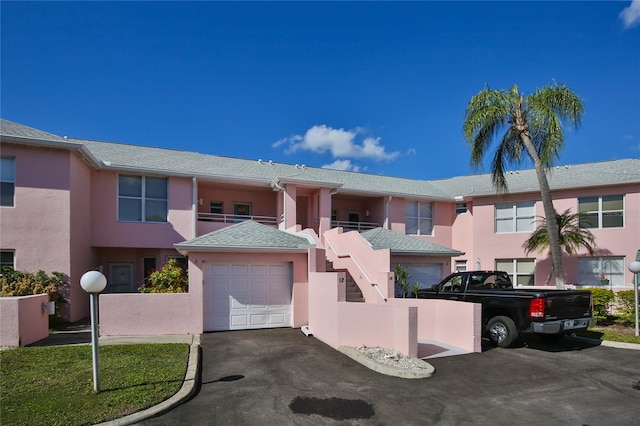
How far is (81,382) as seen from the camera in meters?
6.91

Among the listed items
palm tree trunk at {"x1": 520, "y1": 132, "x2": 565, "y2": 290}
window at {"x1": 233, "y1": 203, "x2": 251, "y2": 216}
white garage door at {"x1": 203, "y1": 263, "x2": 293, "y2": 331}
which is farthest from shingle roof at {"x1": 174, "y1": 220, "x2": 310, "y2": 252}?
palm tree trunk at {"x1": 520, "y1": 132, "x2": 565, "y2": 290}

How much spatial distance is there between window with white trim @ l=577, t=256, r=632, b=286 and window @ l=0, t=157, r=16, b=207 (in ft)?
75.8

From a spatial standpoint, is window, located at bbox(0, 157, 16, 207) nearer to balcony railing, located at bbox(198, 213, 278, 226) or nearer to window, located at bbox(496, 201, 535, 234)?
balcony railing, located at bbox(198, 213, 278, 226)

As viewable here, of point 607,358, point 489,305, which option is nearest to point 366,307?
point 489,305

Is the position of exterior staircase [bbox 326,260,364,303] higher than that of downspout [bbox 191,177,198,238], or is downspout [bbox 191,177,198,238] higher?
downspout [bbox 191,177,198,238]

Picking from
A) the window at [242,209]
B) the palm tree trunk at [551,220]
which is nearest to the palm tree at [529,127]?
the palm tree trunk at [551,220]

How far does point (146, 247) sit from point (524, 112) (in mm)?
16039

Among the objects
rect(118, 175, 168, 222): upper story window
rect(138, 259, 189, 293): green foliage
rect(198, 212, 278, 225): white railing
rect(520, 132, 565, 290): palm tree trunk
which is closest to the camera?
rect(138, 259, 189, 293): green foliage

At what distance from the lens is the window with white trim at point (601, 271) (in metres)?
17.5

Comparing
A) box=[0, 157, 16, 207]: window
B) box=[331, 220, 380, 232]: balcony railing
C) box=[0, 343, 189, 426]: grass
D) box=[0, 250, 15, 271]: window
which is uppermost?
box=[0, 157, 16, 207]: window

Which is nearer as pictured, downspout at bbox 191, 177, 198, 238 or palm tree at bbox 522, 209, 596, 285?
palm tree at bbox 522, 209, 596, 285

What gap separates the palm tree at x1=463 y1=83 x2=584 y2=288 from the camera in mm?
14227

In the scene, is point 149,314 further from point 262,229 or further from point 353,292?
point 353,292

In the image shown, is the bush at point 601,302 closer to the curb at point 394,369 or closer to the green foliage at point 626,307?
the green foliage at point 626,307
